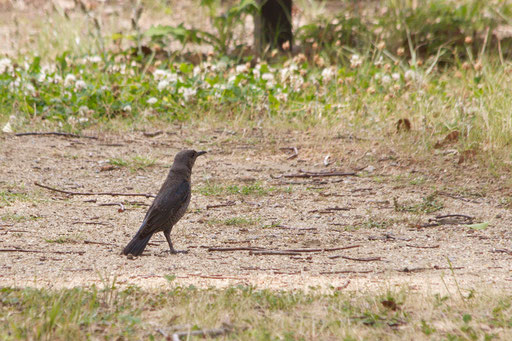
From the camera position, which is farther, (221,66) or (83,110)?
(221,66)

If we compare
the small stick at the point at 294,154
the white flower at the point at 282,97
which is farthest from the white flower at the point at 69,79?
the small stick at the point at 294,154

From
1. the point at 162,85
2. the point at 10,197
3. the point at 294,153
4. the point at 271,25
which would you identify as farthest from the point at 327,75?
the point at 10,197

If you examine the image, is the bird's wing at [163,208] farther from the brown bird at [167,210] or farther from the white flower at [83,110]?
the white flower at [83,110]

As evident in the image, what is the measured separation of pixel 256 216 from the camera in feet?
18.2

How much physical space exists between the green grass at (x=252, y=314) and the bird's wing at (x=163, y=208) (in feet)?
2.69

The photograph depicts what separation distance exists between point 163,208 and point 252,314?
1352 millimetres

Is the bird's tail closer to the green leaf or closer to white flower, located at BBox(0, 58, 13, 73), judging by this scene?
the green leaf

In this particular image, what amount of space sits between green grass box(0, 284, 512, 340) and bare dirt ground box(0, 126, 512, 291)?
0.87 ft

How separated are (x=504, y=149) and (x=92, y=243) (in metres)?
4.01

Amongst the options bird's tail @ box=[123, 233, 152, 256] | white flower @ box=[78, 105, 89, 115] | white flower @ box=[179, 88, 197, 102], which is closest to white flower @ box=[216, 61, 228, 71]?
white flower @ box=[179, 88, 197, 102]

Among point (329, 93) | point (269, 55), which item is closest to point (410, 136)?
point (329, 93)

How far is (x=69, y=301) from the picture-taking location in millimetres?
3205

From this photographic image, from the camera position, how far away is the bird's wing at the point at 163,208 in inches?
170

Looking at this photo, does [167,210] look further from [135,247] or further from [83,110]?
[83,110]
